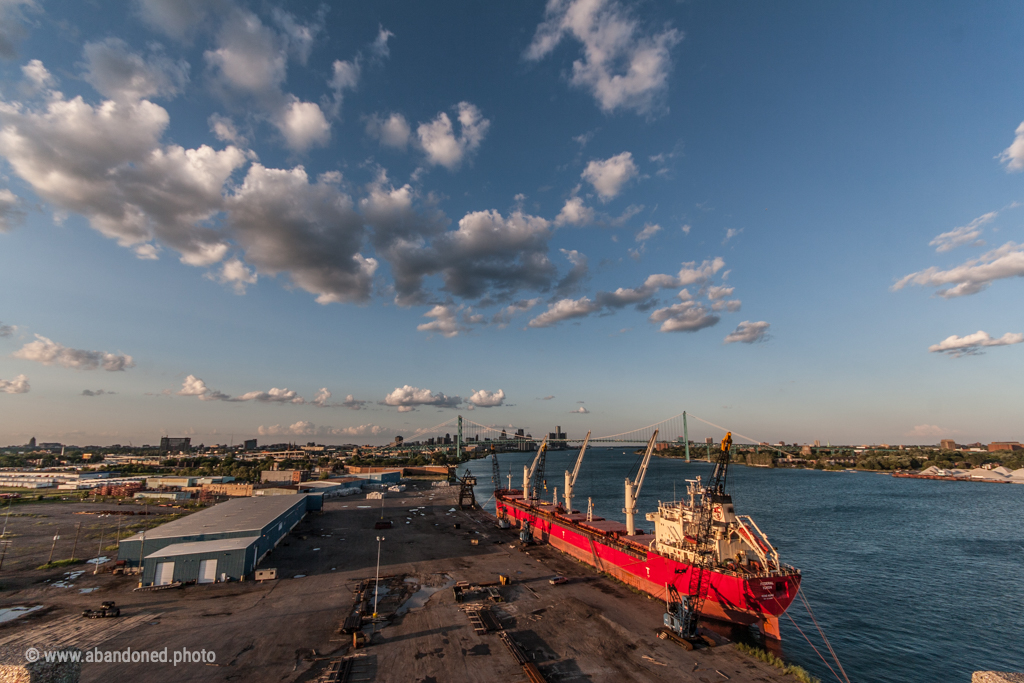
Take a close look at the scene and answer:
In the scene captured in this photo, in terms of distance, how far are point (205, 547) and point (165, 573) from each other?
366 cm

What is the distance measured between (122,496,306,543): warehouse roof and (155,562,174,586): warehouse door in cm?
740

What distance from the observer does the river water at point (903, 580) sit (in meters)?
34.3

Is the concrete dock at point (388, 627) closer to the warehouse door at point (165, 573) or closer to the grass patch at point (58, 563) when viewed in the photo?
the grass patch at point (58, 563)

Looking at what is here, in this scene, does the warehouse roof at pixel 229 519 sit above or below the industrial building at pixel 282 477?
above

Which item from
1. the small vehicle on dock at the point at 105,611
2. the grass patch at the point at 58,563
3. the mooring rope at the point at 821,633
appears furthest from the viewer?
the grass patch at the point at 58,563

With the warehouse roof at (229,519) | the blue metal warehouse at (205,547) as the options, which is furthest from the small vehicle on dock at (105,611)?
the warehouse roof at (229,519)

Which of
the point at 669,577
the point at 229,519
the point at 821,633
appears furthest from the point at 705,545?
the point at 229,519

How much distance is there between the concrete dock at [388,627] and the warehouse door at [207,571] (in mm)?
1219

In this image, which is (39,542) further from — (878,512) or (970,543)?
(878,512)

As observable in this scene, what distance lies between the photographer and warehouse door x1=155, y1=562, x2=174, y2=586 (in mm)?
40375

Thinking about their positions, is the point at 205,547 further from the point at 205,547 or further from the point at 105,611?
the point at 105,611

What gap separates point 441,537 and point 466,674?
131ft

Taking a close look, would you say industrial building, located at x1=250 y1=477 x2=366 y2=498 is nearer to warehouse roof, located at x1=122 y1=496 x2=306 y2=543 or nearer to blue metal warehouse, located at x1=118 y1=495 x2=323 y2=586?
warehouse roof, located at x1=122 y1=496 x2=306 y2=543

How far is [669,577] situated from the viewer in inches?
1486
